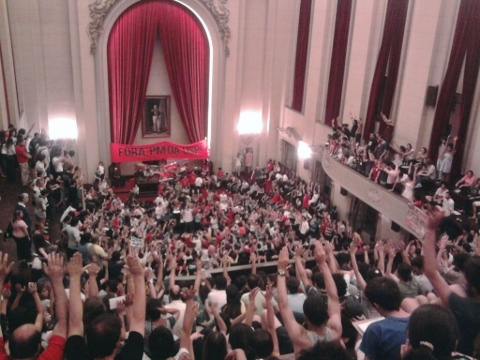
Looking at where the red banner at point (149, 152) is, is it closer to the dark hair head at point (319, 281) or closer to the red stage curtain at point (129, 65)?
the red stage curtain at point (129, 65)

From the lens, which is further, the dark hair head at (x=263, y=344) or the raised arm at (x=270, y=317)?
the raised arm at (x=270, y=317)

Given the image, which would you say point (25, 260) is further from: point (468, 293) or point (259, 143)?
point (259, 143)

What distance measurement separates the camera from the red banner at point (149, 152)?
16922 millimetres

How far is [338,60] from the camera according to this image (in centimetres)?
1535

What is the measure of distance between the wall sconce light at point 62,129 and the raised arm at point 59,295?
14358 mm

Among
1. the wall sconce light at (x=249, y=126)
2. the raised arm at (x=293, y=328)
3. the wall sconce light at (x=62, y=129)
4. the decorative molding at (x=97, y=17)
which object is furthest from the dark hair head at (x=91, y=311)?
the wall sconce light at (x=249, y=126)

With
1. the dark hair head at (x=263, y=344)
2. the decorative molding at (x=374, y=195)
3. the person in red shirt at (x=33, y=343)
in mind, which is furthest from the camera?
the decorative molding at (x=374, y=195)

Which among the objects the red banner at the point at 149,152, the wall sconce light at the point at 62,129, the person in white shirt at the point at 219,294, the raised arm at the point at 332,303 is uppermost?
the raised arm at the point at 332,303

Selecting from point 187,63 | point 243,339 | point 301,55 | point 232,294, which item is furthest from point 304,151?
point 243,339

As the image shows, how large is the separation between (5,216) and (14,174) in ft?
6.55

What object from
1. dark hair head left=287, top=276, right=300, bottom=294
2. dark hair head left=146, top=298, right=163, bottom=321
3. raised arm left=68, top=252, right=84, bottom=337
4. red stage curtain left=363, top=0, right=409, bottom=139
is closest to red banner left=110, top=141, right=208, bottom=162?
red stage curtain left=363, top=0, right=409, bottom=139

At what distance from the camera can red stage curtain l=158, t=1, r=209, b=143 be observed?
17078 mm

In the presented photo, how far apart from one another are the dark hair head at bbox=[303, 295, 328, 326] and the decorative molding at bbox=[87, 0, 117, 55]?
47.9ft

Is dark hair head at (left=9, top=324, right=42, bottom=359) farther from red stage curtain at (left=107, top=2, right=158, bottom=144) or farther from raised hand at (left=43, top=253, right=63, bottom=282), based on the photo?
red stage curtain at (left=107, top=2, right=158, bottom=144)
